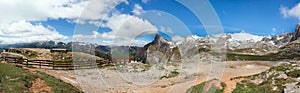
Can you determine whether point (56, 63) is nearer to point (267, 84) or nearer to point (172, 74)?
point (172, 74)

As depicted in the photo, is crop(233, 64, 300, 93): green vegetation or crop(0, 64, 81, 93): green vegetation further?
crop(233, 64, 300, 93): green vegetation

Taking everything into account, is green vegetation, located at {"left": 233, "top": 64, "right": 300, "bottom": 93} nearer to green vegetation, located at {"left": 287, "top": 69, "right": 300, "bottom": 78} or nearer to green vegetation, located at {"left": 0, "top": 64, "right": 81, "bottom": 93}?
green vegetation, located at {"left": 287, "top": 69, "right": 300, "bottom": 78}

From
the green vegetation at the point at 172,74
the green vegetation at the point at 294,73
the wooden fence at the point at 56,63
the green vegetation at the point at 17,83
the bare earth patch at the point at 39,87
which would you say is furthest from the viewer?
the green vegetation at the point at 172,74

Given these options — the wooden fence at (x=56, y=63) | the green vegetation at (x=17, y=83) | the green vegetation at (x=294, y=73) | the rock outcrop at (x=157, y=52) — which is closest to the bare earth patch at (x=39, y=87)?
the green vegetation at (x=17, y=83)

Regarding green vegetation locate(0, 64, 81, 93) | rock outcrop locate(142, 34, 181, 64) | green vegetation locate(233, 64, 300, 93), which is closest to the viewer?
green vegetation locate(0, 64, 81, 93)

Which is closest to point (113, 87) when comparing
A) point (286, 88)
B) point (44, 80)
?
point (44, 80)

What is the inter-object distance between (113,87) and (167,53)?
5074 cm

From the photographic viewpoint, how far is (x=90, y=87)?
137 feet

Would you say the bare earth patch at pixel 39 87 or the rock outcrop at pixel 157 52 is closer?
the bare earth patch at pixel 39 87

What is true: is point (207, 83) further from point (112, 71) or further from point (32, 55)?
point (32, 55)

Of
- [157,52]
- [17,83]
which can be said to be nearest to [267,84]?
[17,83]

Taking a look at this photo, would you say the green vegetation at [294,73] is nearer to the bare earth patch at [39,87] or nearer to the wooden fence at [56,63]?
the bare earth patch at [39,87]

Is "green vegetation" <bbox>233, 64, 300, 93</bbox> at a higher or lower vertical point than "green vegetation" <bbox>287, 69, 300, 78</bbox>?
lower

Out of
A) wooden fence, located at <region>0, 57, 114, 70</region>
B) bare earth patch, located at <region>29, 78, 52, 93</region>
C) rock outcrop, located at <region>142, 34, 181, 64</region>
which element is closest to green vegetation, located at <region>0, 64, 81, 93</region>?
bare earth patch, located at <region>29, 78, 52, 93</region>
